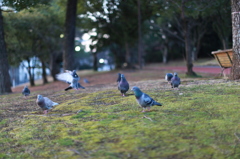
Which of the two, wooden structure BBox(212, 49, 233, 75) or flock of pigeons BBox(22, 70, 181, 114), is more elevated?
wooden structure BBox(212, 49, 233, 75)

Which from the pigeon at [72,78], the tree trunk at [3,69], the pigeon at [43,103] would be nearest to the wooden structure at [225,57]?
the pigeon at [72,78]

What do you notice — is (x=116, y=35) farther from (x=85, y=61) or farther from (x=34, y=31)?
(x=85, y=61)

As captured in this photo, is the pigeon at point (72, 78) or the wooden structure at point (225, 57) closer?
the pigeon at point (72, 78)

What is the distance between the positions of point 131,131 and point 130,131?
0.05ft

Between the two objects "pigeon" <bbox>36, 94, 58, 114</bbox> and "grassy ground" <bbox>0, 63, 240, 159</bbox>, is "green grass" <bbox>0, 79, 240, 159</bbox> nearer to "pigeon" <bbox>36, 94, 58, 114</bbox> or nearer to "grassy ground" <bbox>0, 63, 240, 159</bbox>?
"grassy ground" <bbox>0, 63, 240, 159</bbox>

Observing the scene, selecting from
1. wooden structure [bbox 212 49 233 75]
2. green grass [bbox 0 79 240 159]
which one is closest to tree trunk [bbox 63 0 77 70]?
wooden structure [bbox 212 49 233 75]

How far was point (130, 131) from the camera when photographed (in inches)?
192

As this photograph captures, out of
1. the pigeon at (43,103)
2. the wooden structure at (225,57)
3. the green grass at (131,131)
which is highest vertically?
the wooden structure at (225,57)

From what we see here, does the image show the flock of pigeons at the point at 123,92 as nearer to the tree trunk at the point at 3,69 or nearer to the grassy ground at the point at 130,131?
the grassy ground at the point at 130,131

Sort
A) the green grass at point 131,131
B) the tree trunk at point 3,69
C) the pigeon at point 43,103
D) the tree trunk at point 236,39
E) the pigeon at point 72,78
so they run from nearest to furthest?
the green grass at point 131,131 → the pigeon at point 43,103 → the tree trunk at point 236,39 → the pigeon at point 72,78 → the tree trunk at point 3,69

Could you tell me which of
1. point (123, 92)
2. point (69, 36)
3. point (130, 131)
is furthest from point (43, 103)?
point (69, 36)

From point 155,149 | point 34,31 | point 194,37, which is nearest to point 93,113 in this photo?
point 155,149

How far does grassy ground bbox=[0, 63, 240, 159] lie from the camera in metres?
4.13

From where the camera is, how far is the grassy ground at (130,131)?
413 cm
